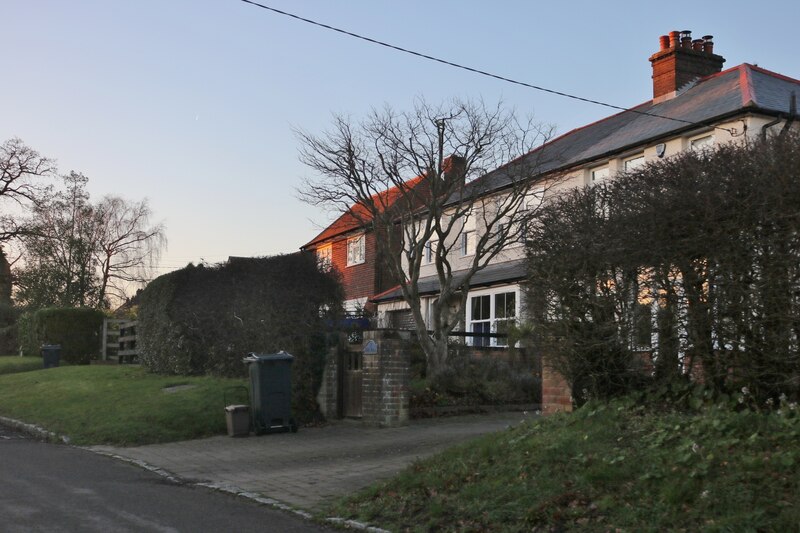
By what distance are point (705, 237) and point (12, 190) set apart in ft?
154

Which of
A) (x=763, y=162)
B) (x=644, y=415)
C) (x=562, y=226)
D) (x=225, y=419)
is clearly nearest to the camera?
(x=763, y=162)

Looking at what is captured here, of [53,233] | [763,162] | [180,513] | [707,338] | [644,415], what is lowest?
[180,513]

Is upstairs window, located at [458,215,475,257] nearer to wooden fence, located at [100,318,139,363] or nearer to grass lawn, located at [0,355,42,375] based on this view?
wooden fence, located at [100,318,139,363]

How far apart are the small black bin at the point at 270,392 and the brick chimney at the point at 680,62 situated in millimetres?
17540

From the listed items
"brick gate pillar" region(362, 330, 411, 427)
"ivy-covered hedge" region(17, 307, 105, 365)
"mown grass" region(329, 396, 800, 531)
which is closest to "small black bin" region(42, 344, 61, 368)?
"ivy-covered hedge" region(17, 307, 105, 365)

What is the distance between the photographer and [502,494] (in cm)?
734

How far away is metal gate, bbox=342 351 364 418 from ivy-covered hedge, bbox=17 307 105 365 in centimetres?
1762

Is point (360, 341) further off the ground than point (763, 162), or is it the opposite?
point (763, 162)

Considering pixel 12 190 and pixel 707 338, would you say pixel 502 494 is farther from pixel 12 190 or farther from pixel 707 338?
pixel 12 190

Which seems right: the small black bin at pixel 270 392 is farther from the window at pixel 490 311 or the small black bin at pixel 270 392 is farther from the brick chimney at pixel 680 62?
the brick chimney at pixel 680 62

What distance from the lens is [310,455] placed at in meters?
12.3

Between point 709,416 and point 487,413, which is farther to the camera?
point 487,413

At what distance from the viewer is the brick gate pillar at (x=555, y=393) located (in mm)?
9711

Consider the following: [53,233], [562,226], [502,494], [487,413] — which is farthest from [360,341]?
[53,233]
